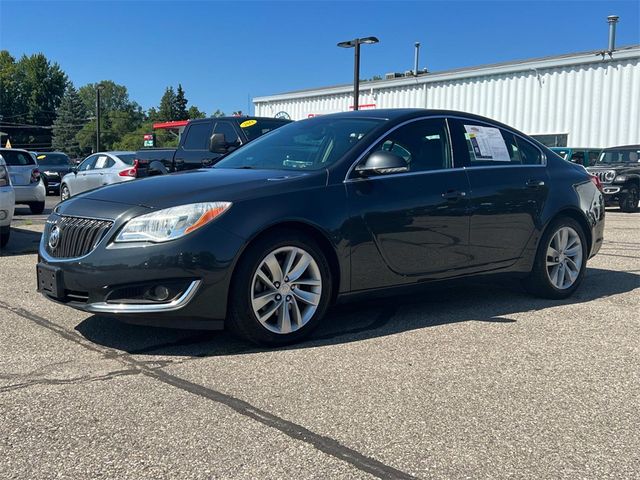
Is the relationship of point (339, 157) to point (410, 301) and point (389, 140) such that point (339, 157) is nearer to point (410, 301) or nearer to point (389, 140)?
point (389, 140)

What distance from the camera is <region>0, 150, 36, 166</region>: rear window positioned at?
1467 centimetres

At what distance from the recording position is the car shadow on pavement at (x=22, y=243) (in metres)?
8.39

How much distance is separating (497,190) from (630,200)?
14.0 metres

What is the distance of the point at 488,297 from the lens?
19.3 feet

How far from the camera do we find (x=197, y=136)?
11.2m

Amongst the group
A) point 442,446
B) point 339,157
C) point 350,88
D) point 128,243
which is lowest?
point 442,446

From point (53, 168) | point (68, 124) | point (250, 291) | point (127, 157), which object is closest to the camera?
point (250, 291)

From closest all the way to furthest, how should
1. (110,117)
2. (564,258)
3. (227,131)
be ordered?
(564,258), (227,131), (110,117)

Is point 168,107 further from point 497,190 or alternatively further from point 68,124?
point 497,190

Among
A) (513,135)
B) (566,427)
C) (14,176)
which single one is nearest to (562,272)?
(513,135)

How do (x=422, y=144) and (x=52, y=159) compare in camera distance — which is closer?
(x=422, y=144)

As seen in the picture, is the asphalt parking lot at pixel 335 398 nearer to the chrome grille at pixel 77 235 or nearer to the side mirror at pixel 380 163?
the chrome grille at pixel 77 235

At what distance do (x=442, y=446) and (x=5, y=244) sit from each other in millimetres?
7333

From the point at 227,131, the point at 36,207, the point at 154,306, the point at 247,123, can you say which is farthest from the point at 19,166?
the point at 154,306
